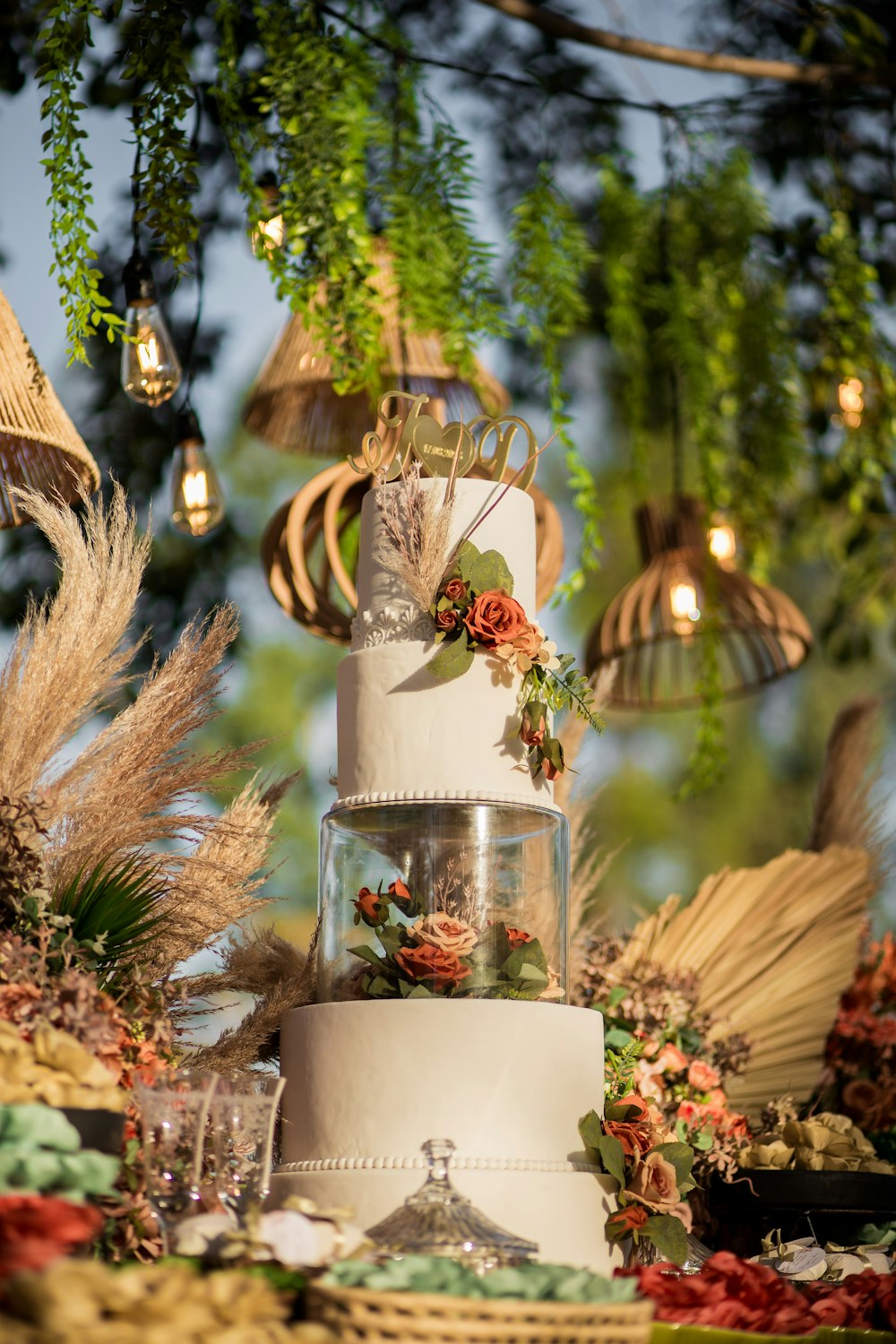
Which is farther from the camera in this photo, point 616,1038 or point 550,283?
point 550,283

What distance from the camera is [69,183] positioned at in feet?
7.49

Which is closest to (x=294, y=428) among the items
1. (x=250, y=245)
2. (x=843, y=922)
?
(x=250, y=245)

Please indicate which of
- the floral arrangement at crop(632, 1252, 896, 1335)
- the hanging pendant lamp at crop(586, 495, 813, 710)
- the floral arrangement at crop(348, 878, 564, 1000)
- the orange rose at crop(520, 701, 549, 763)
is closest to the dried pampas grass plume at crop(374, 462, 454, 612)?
the orange rose at crop(520, 701, 549, 763)

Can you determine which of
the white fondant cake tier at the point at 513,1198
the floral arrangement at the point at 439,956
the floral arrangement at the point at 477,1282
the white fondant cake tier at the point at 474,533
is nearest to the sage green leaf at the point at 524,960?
the floral arrangement at the point at 439,956

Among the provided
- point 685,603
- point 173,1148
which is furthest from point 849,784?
point 173,1148

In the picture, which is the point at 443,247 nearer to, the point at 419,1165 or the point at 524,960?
the point at 524,960

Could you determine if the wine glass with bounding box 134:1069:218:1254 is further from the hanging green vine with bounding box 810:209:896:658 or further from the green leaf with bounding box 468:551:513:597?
the hanging green vine with bounding box 810:209:896:658

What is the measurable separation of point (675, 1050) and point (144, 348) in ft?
5.10

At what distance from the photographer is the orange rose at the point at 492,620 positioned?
210 centimetres

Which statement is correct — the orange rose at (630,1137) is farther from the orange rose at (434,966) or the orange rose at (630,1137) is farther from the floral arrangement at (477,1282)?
the floral arrangement at (477,1282)

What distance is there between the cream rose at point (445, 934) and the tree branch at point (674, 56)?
1986 millimetres

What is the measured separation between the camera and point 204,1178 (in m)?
1.66

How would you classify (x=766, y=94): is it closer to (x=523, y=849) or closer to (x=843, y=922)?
(x=843, y=922)

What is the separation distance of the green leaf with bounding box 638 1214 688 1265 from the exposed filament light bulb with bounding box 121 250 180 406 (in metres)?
1.51
